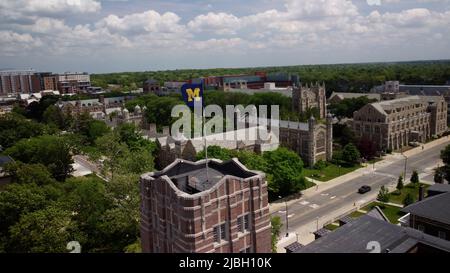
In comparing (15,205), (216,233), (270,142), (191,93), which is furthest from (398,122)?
(15,205)

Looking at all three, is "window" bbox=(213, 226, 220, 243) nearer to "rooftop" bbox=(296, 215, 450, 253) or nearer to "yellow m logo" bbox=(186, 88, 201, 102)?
"rooftop" bbox=(296, 215, 450, 253)

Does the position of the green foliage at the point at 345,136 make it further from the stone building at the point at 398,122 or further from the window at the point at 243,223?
the window at the point at 243,223

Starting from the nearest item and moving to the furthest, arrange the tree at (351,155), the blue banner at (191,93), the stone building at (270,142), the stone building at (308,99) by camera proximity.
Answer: the blue banner at (191,93) → the stone building at (270,142) → the tree at (351,155) → the stone building at (308,99)

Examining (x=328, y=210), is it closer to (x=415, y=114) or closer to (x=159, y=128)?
(x=415, y=114)

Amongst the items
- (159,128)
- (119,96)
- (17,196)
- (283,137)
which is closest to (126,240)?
(17,196)

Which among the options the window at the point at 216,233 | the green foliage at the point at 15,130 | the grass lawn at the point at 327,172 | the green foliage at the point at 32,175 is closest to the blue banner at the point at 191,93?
the window at the point at 216,233
